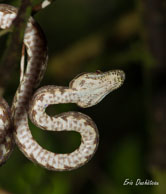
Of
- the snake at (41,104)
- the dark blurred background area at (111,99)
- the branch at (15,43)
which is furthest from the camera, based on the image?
the dark blurred background area at (111,99)

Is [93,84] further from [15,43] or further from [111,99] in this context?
[111,99]

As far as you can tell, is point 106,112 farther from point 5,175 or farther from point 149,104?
point 5,175

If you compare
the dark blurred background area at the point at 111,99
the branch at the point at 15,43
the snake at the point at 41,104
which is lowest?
the dark blurred background area at the point at 111,99

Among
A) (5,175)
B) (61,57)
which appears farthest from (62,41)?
(5,175)

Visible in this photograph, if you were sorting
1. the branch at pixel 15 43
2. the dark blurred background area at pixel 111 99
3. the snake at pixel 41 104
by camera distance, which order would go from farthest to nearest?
the dark blurred background area at pixel 111 99
the snake at pixel 41 104
the branch at pixel 15 43

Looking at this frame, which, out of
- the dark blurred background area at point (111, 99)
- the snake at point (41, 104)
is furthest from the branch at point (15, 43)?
the dark blurred background area at point (111, 99)

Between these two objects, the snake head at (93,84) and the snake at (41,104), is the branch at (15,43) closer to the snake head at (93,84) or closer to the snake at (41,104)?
the snake at (41,104)

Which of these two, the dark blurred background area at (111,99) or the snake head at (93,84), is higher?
the snake head at (93,84)

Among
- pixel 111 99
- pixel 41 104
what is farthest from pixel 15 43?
pixel 111 99

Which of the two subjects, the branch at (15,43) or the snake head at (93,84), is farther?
the snake head at (93,84)
